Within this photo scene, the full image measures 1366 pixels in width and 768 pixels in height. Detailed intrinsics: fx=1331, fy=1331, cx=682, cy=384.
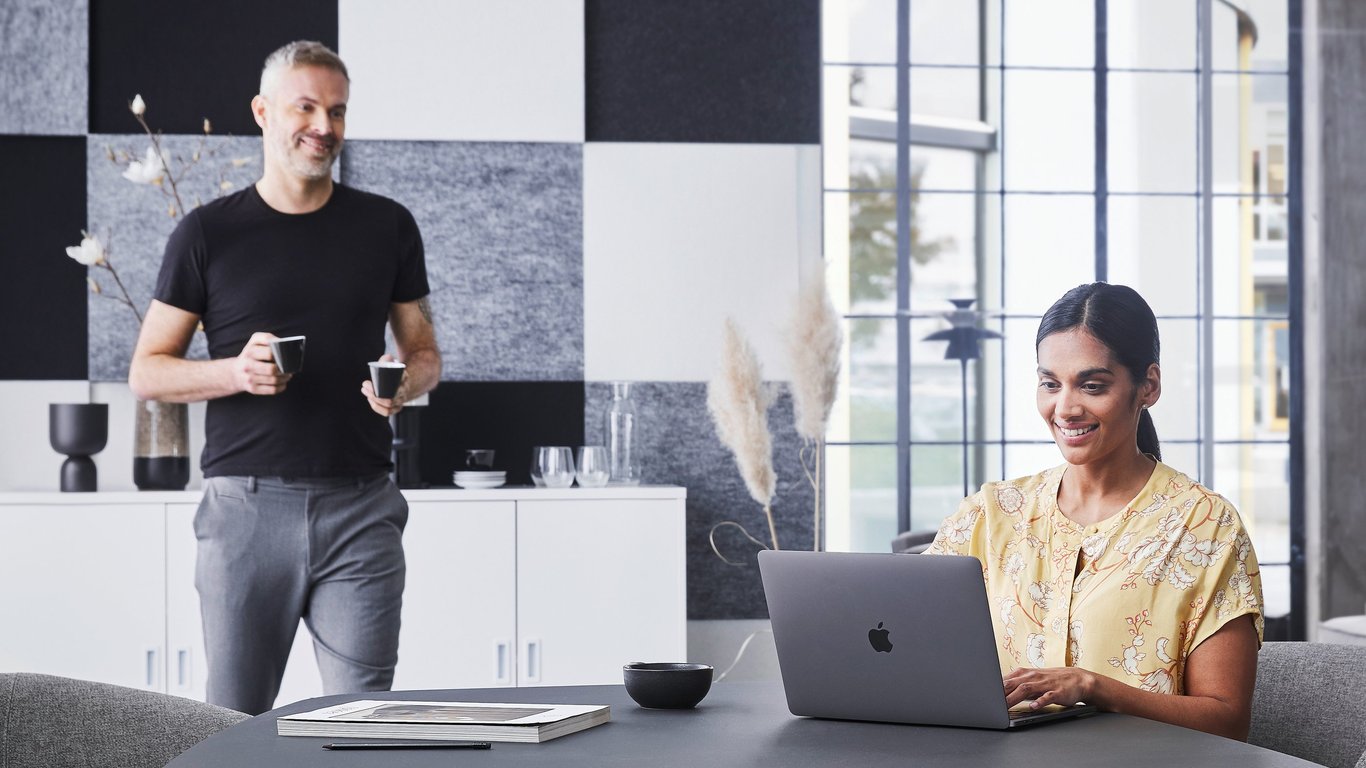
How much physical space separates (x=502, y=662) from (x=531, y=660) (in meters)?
0.09

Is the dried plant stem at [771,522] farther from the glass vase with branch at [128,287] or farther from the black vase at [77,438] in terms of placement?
the black vase at [77,438]

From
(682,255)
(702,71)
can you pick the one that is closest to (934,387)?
(682,255)

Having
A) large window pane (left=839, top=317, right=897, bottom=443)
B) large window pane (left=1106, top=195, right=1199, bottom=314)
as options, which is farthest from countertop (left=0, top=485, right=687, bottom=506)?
large window pane (left=1106, top=195, right=1199, bottom=314)

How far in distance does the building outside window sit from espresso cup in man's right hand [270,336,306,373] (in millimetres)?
2511

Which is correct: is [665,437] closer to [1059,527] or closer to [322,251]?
[322,251]

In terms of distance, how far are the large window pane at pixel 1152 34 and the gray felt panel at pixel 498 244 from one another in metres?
2.01

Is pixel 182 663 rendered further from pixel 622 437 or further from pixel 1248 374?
pixel 1248 374

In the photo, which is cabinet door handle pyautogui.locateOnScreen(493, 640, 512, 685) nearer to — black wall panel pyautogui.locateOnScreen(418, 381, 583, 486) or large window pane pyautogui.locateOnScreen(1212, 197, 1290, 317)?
black wall panel pyautogui.locateOnScreen(418, 381, 583, 486)

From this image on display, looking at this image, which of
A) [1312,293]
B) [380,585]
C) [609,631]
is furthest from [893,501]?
[380,585]

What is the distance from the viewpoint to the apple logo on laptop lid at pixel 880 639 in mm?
1462

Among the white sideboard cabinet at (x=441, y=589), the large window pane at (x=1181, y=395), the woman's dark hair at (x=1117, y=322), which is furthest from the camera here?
the large window pane at (x=1181, y=395)

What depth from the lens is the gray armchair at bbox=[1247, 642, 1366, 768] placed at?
171 cm

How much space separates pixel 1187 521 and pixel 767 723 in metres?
0.67

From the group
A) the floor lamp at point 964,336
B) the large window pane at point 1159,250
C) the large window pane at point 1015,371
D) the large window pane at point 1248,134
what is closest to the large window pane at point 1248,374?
the large window pane at point 1159,250
